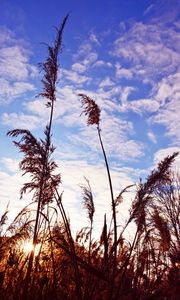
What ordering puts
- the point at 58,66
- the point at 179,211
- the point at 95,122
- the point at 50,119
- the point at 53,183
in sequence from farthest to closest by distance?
the point at 179,211, the point at 58,66, the point at 50,119, the point at 95,122, the point at 53,183

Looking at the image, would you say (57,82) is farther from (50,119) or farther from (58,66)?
(50,119)

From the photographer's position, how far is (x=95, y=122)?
3980mm

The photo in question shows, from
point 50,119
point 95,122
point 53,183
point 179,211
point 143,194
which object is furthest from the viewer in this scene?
point 179,211

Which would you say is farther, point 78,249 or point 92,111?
point 78,249

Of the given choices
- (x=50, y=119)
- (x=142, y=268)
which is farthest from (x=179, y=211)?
(x=50, y=119)

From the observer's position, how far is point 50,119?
14.0ft

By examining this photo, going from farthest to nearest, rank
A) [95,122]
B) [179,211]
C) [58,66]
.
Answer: [179,211] → [58,66] → [95,122]

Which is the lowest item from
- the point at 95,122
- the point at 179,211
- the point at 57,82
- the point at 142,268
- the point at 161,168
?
the point at 142,268

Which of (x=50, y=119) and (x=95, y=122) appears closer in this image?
(x=95, y=122)

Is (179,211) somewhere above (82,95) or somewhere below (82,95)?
above

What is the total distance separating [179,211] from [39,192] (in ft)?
58.5

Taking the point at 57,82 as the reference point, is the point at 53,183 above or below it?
below

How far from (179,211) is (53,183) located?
18.0 metres

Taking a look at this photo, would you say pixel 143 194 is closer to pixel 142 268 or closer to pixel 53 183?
pixel 53 183
